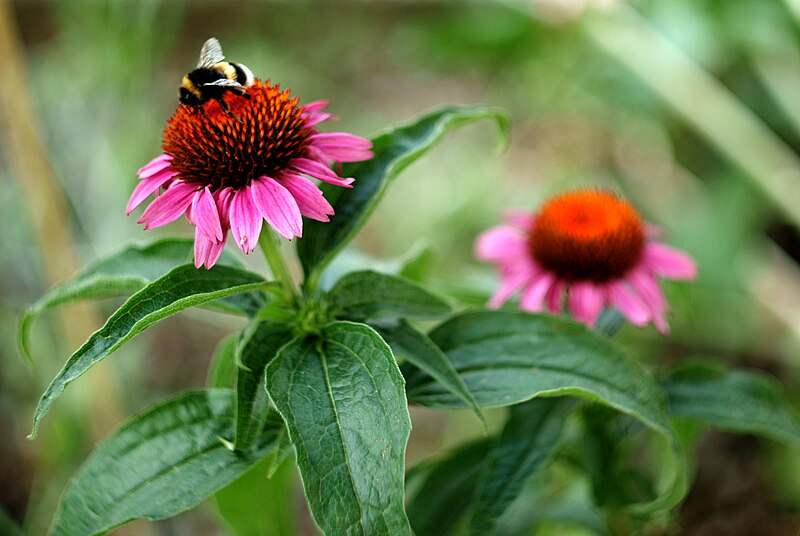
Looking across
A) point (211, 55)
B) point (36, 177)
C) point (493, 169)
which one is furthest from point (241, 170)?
point (493, 169)

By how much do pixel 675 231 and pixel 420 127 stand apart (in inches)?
44.6

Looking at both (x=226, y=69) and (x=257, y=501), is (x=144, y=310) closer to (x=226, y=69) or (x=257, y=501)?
(x=226, y=69)

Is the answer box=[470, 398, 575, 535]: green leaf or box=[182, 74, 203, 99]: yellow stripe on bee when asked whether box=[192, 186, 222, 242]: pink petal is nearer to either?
box=[182, 74, 203, 99]: yellow stripe on bee

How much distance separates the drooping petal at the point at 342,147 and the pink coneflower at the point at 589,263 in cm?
22

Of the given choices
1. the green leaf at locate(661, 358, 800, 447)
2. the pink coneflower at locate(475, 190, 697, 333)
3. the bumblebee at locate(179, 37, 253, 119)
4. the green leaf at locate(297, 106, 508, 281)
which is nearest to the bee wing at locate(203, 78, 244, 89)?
the bumblebee at locate(179, 37, 253, 119)

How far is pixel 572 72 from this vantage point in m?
1.89

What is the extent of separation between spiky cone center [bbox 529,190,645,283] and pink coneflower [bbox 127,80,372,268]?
9.4 inches

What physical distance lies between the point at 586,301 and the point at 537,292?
0.15ft

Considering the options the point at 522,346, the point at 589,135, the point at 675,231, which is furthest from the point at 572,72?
the point at 522,346

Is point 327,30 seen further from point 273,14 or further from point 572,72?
point 572,72

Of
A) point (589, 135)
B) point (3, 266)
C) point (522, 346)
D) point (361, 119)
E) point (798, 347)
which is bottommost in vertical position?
point (798, 347)

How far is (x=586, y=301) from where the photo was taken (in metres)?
0.68

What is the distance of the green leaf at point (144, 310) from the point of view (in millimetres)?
418

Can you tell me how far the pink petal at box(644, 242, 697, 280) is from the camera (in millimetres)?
731
